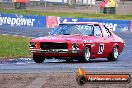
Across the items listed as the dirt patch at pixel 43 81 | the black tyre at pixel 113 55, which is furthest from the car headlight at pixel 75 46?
the dirt patch at pixel 43 81

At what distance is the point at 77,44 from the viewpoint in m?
17.2

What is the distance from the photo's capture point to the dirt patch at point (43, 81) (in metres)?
9.80

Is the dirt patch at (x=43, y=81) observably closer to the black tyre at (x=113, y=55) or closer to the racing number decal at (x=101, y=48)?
the racing number decal at (x=101, y=48)

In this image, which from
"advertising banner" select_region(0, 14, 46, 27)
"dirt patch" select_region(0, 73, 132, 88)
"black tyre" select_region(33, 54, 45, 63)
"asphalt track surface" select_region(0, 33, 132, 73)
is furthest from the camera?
"advertising banner" select_region(0, 14, 46, 27)

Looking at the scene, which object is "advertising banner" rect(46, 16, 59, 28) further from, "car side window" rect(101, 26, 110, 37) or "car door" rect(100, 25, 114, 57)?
"car door" rect(100, 25, 114, 57)

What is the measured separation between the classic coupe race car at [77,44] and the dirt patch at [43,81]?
5.35 meters

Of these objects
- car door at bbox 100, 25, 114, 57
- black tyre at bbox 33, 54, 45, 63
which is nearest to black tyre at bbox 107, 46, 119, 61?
car door at bbox 100, 25, 114, 57

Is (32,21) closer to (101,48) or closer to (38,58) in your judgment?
(101,48)

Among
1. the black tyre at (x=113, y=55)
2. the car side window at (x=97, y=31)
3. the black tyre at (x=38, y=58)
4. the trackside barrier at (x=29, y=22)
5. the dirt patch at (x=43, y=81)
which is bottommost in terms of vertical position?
the trackside barrier at (x=29, y=22)

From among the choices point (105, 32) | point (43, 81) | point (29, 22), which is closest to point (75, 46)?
point (105, 32)

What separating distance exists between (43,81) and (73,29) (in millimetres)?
7817

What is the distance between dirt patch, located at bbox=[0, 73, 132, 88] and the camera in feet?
32.2

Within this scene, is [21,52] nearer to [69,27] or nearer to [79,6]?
[69,27]

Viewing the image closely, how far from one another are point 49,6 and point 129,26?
89.9 ft
